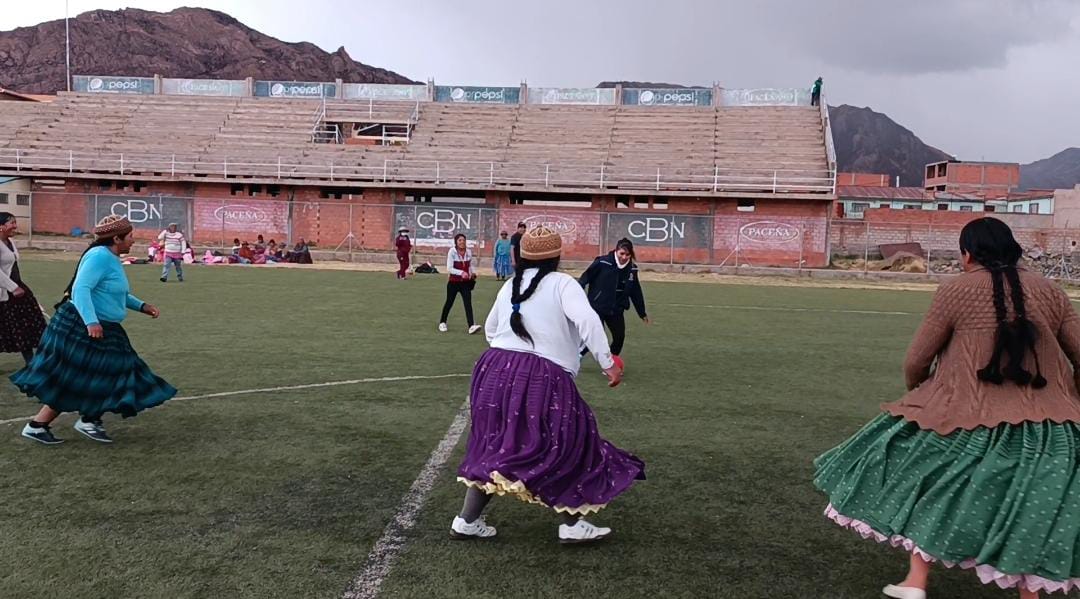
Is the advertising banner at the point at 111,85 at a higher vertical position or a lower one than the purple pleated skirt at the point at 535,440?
higher

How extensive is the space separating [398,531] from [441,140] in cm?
3476

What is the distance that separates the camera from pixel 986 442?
3248mm

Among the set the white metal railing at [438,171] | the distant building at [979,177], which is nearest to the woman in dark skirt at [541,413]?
the white metal railing at [438,171]

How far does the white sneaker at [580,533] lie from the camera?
4.14 meters

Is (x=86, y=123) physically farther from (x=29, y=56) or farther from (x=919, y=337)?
(x=29, y=56)

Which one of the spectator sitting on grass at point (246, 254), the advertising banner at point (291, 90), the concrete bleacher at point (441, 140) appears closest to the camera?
the spectator sitting on grass at point (246, 254)

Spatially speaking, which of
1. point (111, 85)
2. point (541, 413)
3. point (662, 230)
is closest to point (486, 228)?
point (662, 230)

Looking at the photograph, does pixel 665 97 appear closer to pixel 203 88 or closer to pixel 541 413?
pixel 203 88

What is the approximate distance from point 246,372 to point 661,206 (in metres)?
26.1

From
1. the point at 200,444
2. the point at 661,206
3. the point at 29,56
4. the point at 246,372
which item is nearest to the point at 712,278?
the point at 661,206

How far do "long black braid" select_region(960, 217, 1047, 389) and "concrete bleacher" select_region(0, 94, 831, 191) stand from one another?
29.6 m

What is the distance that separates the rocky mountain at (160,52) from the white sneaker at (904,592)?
480ft

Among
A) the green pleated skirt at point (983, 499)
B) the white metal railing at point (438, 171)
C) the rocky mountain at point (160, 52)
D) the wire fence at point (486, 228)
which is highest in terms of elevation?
the rocky mountain at point (160, 52)

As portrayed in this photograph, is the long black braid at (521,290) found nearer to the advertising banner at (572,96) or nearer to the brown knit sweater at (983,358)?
the brown knit sweater at (983,358)
